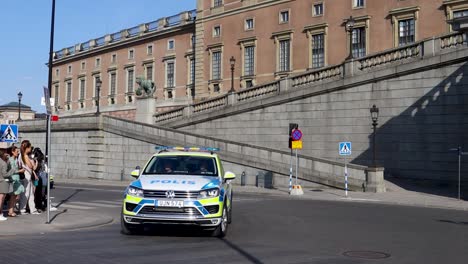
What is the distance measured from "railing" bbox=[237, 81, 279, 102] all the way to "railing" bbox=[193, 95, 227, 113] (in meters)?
1.31

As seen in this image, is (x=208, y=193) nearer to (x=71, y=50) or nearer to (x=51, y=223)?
(x=51, y=223)

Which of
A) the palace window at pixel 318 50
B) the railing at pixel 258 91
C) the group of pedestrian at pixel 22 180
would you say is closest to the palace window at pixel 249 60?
the palace window at pixel 318 50

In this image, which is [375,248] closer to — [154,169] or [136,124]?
[154,169]

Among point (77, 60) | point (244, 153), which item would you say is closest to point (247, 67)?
point (244, 153)

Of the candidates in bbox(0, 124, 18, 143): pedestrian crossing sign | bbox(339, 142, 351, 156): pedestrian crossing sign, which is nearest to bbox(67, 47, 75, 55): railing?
bbox(339, 142, 351, 156): pedestrian crossing sign

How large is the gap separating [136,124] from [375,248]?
93.2 feet

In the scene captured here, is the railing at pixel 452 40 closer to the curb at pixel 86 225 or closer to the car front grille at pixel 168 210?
the curb at pixel 86 225

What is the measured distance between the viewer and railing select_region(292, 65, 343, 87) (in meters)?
33.0

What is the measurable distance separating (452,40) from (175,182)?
22193 mm

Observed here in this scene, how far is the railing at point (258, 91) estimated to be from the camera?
35.8m

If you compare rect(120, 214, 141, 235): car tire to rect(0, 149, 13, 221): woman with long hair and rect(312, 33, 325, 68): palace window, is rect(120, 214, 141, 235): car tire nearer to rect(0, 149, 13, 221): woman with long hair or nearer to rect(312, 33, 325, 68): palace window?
rect(0, 149, 13, 221): woman with long hair

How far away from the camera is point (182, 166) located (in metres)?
12.6

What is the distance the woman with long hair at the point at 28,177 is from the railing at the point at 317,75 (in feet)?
69.4

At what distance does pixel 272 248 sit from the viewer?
10555 millimetres
